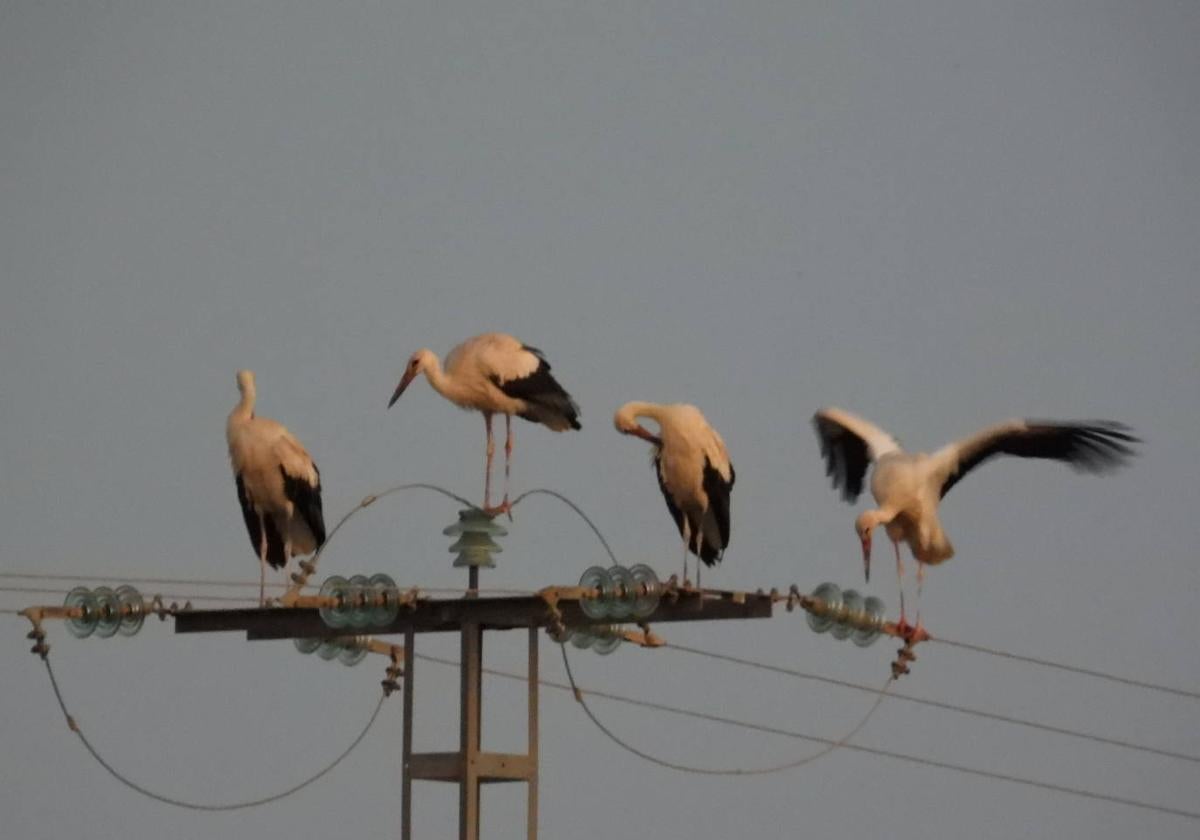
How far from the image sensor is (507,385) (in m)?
26.8

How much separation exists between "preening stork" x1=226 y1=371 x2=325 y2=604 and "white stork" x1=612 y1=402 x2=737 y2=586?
8.52 feet

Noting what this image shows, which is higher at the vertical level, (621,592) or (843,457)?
(843,457)

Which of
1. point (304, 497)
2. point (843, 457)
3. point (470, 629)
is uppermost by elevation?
point (843, 457)

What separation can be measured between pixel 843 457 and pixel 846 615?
6916 millimetres

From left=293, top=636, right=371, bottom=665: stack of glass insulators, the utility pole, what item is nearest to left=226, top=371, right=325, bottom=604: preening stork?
left=293, top=636, right=371, bottom=665: stack of glass insulators

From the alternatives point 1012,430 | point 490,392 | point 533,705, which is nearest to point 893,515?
point 1012,430

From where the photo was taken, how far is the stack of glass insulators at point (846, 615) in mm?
21578

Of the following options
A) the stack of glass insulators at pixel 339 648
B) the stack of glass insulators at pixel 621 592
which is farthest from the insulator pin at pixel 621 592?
the stack of glass insulators at pixel 339 648

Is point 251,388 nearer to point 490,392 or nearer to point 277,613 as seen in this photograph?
point 490,392

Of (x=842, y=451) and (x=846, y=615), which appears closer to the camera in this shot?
(x=846, y=615)

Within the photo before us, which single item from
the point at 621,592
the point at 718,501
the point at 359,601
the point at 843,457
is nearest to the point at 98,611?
the point at 359,601

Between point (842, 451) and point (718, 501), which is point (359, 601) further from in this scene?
point (842, 451)

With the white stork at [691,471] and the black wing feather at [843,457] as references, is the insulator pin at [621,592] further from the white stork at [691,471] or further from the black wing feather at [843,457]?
the black wing feather at [843,457]

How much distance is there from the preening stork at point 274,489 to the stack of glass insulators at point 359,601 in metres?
4.47
